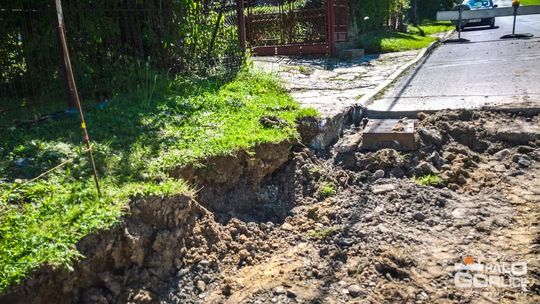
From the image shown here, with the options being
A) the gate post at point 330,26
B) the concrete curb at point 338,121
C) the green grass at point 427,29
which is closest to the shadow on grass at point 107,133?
the concrete curb at point 338,121

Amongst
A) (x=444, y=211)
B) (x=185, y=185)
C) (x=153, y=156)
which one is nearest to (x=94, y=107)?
(x=153, y=156)

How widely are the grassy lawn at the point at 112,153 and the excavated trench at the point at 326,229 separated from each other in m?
0.13

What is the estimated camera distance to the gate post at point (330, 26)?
520 inches

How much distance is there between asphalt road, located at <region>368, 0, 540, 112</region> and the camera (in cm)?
689

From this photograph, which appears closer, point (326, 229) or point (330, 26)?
point (326, 229)

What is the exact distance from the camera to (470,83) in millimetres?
8320

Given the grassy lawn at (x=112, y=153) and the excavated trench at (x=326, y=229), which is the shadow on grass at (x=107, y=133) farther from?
the excavated trench at (x=326, y=229)

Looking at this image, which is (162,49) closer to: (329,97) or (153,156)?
(329,97)

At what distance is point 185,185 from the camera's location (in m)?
4.12

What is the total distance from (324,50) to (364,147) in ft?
26.8

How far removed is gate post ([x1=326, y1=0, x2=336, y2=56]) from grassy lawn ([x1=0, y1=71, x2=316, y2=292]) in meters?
6.64

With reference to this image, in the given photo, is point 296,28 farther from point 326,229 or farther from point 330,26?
point 326,229
